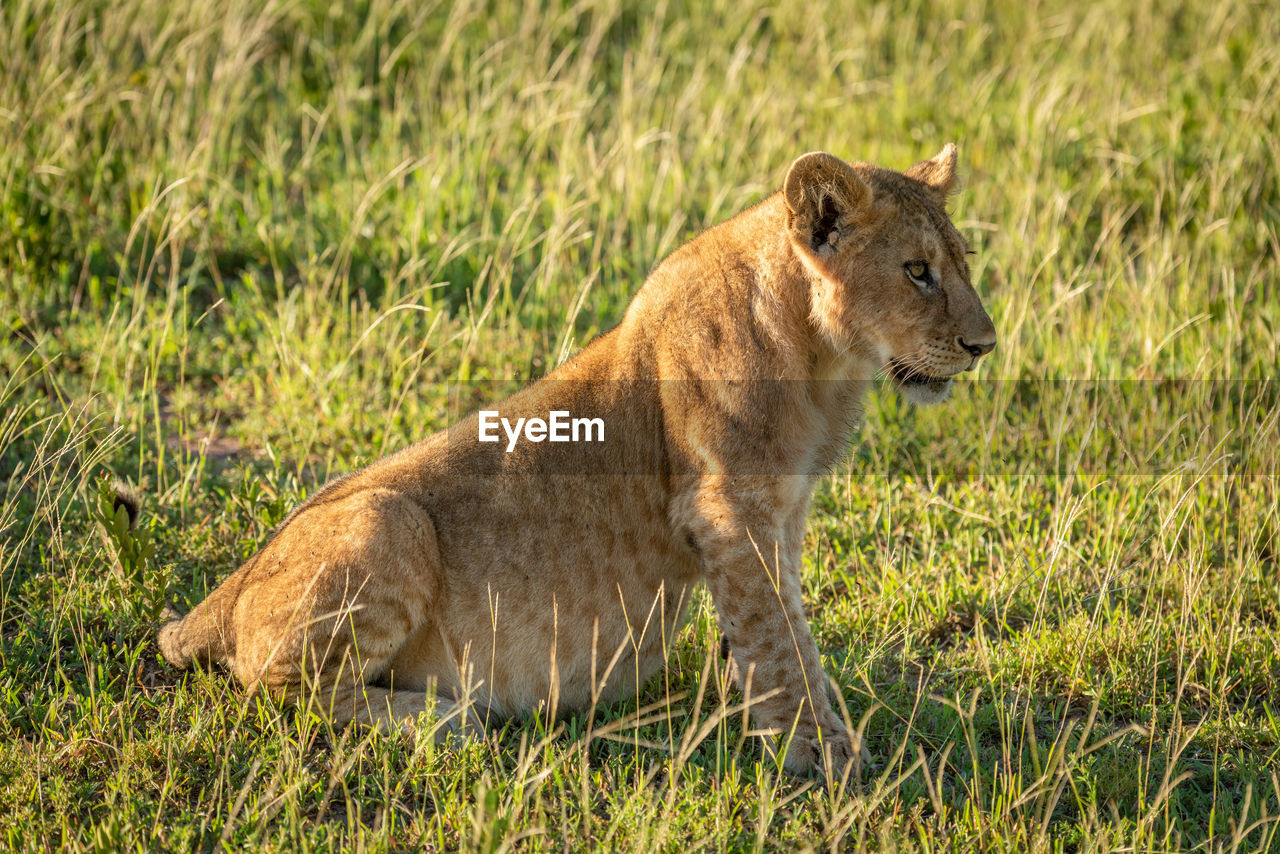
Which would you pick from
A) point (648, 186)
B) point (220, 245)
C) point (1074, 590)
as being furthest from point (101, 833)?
point (648, 186)

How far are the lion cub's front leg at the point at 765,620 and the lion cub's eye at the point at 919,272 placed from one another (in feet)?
2.74

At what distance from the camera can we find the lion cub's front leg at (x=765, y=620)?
12.8 feet

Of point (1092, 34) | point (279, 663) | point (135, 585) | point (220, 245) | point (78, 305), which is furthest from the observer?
point (1092, 34)

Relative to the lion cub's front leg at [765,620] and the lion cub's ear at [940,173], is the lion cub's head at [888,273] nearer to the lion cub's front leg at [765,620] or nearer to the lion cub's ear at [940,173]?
the lion cub's ear at [940,173]

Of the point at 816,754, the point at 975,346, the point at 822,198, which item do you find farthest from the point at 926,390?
the point at 816,754

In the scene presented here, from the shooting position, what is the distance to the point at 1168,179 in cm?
812

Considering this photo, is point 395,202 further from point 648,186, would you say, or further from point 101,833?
point 101,833

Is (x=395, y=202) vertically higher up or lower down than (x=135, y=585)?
higher up

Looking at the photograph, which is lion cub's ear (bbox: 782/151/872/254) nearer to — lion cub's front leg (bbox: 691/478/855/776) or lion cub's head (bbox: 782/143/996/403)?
lion cub's head (bbox: 782/143/996/403)

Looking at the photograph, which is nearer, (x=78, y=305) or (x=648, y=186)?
(x=78, y=305)

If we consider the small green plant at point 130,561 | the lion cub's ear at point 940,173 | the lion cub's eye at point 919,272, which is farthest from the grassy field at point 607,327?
the lion cub's ear at point 940,173

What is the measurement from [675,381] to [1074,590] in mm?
A: 2136

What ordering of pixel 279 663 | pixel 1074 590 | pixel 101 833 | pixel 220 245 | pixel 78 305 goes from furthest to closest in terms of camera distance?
pixel 220 245 → pixel 78 305 → pixel 1074 590 → pixel 279 663 → pixel 101 833

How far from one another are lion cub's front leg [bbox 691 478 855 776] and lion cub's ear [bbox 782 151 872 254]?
831 mm
